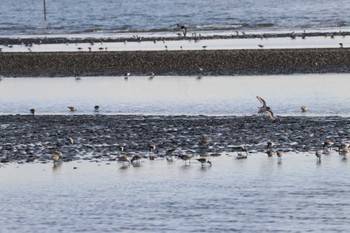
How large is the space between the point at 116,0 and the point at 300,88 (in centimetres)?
9105

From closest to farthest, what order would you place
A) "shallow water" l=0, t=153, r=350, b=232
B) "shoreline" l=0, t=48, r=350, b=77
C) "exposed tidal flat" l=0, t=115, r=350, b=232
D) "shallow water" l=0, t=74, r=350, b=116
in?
"shallow water" l=0, t=153, r=350, b=232 < "exposed tidal flat" l=0, t=115, r=350, b=232 < "shallow water" l=0, t=74, r=350, b=116 < "shoreline" l=0, t=48, r=350, b=77

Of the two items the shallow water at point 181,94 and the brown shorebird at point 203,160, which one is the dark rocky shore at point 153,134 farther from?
the shallow water at point 181,94

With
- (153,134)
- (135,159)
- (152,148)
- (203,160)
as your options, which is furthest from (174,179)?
(153,134)

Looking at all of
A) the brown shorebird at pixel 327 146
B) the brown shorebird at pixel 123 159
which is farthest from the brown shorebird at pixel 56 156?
the brown shorebird at pixel 327 146

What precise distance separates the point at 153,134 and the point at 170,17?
58.9 meters

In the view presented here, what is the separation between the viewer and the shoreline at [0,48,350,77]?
3784cm

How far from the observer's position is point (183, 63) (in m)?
39.9

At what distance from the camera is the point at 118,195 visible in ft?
62.6

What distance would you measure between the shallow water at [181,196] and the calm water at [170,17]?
128 ft

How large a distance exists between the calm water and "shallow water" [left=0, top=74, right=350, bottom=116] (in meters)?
24.6

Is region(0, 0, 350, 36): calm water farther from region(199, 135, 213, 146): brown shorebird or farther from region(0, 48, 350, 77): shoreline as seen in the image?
region(199, 135, 213, 146): brown shorebird

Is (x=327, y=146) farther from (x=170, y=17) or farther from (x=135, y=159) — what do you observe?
(x=170, y=17)

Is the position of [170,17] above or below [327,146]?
above

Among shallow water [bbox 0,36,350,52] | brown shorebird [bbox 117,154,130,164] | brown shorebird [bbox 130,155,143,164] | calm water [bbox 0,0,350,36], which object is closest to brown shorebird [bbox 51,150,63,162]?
brown shorebird [bbox 117,154,130,164]
